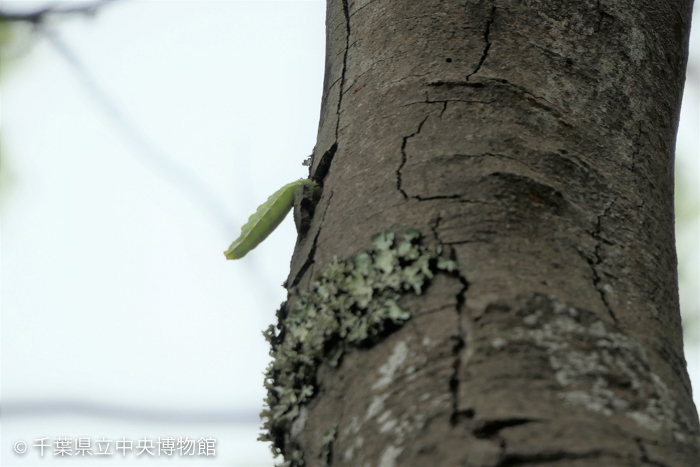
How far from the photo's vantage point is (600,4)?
1675 millimetres

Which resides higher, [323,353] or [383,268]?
[383,268]

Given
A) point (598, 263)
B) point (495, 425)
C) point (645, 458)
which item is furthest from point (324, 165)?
point (645, 458)

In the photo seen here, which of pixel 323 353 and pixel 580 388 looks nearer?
pixel 580 388

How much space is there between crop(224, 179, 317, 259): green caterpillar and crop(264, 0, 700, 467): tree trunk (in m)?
0.11

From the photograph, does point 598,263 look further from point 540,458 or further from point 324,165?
point 324,165

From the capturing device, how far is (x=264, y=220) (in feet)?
5.75

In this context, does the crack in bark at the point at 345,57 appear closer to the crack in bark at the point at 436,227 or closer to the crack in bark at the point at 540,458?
the crack in bark at the point at 436,227

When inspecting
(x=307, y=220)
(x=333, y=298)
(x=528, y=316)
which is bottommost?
(x=528, y=316)

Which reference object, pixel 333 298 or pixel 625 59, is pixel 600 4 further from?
pixel 333 298

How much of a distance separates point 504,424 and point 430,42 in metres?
0.94

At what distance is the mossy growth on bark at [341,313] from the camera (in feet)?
3.82

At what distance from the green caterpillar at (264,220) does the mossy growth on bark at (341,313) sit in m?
0.39

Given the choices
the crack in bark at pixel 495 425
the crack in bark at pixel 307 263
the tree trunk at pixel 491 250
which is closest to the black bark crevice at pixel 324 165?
the tree trunk at pixel 491 250

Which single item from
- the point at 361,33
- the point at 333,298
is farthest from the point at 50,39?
the point at 333,298
